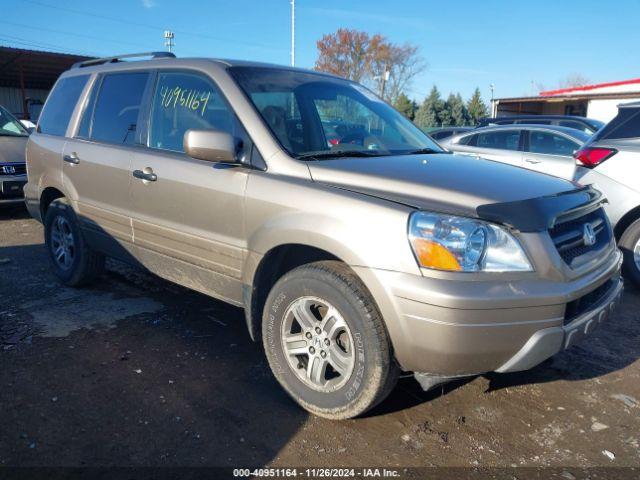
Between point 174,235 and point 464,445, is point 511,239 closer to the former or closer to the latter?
point 464,445

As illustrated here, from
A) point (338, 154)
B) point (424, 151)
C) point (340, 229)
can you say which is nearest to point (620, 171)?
point (424, 151)

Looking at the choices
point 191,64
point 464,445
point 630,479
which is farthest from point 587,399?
point 191,64

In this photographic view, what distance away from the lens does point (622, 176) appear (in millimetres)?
5102

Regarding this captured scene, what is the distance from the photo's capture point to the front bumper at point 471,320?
2332 mm

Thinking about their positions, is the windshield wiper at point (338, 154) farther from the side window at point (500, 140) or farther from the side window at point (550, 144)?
the side window at point (500, 140)

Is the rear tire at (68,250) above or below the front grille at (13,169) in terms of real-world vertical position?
below

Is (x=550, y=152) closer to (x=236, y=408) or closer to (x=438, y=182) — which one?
(x=438, y=182)

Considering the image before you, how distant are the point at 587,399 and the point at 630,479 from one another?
0.76 m

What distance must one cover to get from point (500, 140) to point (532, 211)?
6.35 meters

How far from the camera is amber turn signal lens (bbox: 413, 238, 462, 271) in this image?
7.79 ft

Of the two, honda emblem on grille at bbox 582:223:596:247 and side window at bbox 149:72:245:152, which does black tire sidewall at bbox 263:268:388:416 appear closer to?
side window at bbox 149:72:245:152

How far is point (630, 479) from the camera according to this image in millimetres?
2434

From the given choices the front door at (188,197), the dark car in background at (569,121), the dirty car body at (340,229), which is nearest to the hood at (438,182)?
the dirty car body at (340,229)

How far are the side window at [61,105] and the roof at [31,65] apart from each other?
19.3 metres
